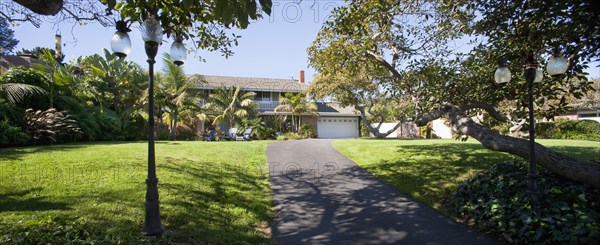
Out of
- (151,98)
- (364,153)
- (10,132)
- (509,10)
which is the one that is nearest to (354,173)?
(364,153)

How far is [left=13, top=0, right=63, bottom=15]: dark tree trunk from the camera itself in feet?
10.1

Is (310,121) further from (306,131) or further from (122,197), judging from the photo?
(122,197)

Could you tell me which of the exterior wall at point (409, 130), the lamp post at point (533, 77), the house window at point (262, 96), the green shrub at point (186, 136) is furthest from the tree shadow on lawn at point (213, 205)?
the exterior wall at point (409, 130)

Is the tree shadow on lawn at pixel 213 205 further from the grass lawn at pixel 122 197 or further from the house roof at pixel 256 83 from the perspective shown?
the house roof at pixel 256 83

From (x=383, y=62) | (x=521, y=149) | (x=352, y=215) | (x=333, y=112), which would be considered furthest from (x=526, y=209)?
(x=333, y=112)

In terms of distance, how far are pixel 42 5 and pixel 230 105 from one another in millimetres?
22073

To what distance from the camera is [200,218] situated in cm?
520

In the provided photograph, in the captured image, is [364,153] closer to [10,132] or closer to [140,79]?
[10,132]

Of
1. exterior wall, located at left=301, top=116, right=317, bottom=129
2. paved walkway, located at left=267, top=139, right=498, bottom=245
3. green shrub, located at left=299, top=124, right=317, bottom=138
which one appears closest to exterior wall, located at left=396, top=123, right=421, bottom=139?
exterior wall, located at left=301, top=116, right=317, bottom=129

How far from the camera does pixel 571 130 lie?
21.4 meters

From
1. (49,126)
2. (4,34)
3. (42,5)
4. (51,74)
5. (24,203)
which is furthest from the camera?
(4,34)

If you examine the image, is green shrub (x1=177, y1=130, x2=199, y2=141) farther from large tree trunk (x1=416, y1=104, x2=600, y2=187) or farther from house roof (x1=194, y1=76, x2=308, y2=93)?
large tree trunk (x1=416, y1=104, x2=600, y2=187)

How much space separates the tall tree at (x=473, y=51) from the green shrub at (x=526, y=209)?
44 centimetres

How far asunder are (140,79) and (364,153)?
16.3m
